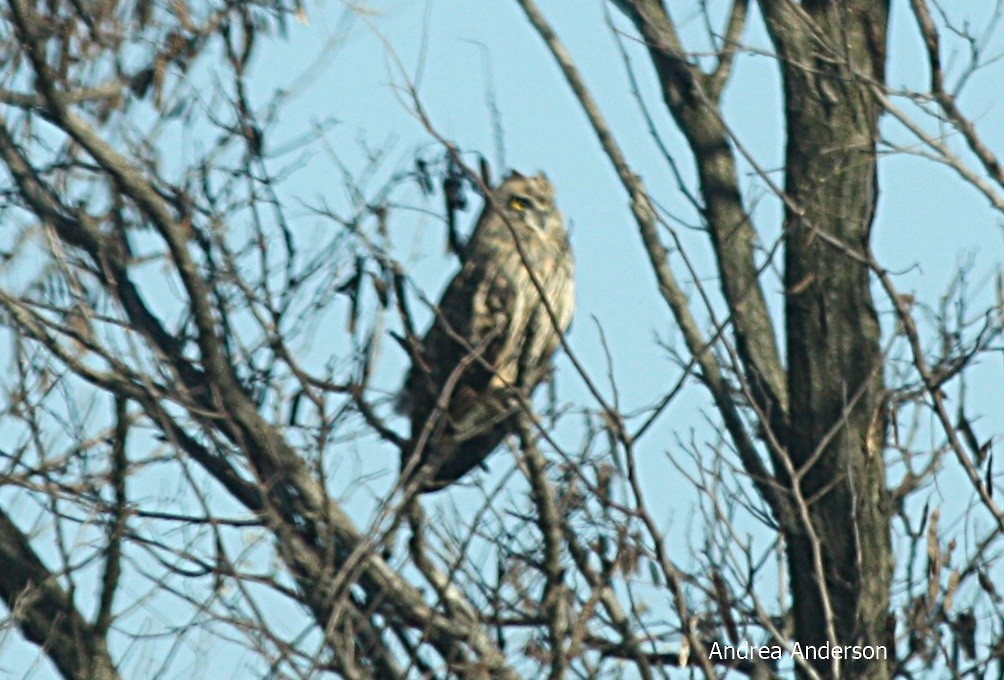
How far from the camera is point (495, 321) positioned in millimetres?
6688

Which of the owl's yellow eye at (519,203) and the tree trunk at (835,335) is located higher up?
the owl's yellow eye at (519,203)

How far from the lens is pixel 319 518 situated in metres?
4.68

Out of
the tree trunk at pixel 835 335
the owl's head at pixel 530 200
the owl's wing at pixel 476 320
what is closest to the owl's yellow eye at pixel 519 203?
the owl's head at pixel 530 200

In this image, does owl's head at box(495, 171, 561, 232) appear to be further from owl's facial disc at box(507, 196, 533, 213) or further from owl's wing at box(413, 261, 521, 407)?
owl's wing at box(413, 261, 521, 407)

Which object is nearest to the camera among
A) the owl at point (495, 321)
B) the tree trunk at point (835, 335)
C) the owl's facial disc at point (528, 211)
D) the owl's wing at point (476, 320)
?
the tree trunk at point (835, 335)

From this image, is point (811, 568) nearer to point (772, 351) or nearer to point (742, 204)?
point (772, 351)

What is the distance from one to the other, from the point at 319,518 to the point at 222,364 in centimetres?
51

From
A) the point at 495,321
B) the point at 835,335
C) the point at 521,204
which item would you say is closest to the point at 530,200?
the point at 521,204

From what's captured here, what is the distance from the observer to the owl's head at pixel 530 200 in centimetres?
725

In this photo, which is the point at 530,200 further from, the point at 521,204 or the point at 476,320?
the point at 476,320

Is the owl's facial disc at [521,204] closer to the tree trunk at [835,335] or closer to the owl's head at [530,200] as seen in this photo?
the owl's head at [530,200]

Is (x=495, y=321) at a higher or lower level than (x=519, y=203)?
lower

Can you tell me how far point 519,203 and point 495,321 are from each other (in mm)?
775

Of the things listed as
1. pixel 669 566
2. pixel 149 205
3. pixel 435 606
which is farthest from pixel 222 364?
pixel 669 566
